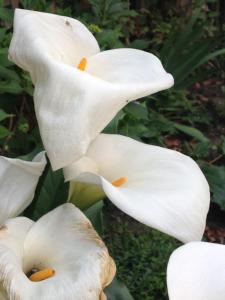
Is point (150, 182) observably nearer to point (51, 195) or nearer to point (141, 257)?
point (51, 195)

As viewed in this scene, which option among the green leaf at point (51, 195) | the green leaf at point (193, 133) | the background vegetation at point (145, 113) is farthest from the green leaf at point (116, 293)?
the green leaf at point (193, 133)

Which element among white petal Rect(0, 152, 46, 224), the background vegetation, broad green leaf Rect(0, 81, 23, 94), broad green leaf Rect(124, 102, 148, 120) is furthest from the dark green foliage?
white petal Rect(0, 152, 46, 224)

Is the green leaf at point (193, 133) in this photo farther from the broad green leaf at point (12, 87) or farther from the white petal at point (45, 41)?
the white petal at point (45, 41)

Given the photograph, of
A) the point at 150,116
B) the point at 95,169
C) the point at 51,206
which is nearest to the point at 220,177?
the point at 150,116

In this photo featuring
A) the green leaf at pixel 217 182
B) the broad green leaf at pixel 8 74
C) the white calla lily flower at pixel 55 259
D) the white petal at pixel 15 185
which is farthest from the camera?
the green leaf at pixel 217 182

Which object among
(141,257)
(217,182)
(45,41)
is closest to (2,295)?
(45,41)

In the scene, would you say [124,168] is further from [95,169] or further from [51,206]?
[51,206]

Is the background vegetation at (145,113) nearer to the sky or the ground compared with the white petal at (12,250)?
nearer to the ground

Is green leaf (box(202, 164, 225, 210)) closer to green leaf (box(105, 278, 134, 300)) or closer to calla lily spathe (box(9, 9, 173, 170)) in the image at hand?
green leaf (box(105, 278, 134, 300))
